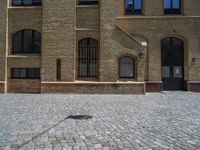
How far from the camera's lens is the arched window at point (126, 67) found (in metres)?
19.0

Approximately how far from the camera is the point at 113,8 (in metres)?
18.9

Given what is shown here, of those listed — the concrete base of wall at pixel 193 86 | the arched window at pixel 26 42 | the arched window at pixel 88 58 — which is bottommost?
the concrete base of wall at pixel 193 86

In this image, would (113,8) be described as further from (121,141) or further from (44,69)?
(121,141)

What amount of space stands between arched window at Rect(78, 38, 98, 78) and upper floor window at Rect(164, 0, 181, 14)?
6.94 m

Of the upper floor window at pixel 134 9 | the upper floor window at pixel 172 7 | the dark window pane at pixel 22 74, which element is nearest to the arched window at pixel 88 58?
the dark window pane at pixel 22 74

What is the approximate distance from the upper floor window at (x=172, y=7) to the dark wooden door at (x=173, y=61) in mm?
2344

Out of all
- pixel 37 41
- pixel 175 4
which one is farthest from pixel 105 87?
pixel 175 4

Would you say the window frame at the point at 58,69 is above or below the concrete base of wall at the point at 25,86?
above

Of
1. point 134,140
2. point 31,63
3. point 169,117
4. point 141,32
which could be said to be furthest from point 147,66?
point 134,140

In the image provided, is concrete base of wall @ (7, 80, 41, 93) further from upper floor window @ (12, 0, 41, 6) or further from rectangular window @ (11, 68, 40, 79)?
upper floor window @ (12, 0, 41, 6)

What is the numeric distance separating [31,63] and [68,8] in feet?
16.3

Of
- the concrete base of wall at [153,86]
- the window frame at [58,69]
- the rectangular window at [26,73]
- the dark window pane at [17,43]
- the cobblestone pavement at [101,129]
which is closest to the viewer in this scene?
the cobblestone pavement at [101,129]

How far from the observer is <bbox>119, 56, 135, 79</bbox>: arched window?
19.0 m

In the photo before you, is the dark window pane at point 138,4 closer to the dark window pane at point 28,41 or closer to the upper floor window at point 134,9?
the upper floor window at point 134,9
